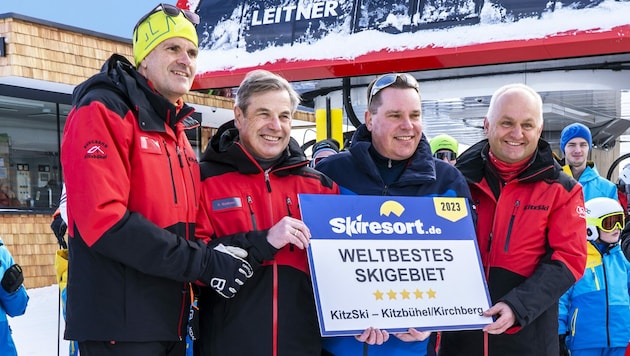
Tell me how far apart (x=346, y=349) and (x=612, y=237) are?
8.93 ft

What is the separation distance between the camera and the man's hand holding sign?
8.31 feet

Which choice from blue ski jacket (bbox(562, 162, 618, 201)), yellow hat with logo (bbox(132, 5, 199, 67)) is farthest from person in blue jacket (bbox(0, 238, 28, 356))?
blue ski jacket (bbox(562, 162, 618, 201))

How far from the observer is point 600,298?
4559 millimetres

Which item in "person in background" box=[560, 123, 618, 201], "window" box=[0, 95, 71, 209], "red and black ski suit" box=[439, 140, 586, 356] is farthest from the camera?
"window" box=[0, 95, 71, 209]

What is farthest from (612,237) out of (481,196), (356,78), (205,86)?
(205,86)

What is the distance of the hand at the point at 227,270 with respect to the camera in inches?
93.2

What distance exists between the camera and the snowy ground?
7223mm

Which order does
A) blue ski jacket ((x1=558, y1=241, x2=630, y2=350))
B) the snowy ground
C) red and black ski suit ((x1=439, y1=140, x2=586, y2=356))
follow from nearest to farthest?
red and black ski suit ((x1=439, y1=140, x2=586, y2=356)) < blue ski jacket ((x1=558, y1=241, x2=630, y2=350)) < the snowy ground

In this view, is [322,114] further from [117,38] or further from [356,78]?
[117,38]

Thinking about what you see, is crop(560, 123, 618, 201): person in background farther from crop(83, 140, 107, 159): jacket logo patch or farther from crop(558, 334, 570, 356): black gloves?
crop(83, 140, 107, 159): jacket logo patch

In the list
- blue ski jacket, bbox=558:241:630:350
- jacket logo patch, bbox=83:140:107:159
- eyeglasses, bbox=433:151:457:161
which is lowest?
blue ski jacket, bbox=558:241:630:350

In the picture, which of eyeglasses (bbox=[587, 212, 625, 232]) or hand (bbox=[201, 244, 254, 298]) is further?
eyeglasses (bbox=[587, 212, 625, 232])

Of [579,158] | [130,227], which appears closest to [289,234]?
[130,227]

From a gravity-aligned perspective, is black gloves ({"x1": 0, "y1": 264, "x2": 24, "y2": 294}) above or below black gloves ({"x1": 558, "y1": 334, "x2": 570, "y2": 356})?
above
